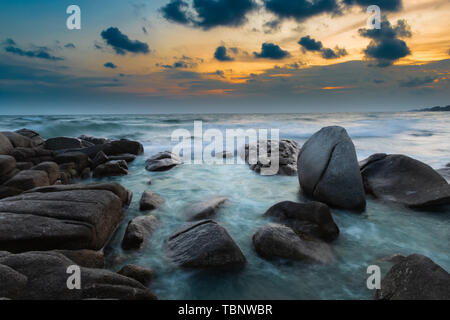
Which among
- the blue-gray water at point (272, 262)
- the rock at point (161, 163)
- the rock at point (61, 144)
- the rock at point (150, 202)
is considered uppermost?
the rock at point (61, 144)

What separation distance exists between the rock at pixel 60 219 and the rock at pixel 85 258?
0.96 ft

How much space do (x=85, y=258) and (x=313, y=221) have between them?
3.01 metres

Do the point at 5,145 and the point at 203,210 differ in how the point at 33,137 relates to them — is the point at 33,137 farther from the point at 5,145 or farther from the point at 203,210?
the point at 203,210

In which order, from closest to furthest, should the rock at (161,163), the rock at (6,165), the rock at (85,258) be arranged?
1. the rock at (85,258)
2. the rock at (6,165)
3. the rock at (161,163)

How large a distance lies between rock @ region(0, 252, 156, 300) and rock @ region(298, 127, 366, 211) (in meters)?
3.79

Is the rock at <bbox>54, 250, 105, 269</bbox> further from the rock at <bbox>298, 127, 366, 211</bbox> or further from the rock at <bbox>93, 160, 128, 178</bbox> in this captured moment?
the rock at <bbox>93, 160, 128, 178</bbox>

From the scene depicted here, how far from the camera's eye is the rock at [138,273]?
2822 mm

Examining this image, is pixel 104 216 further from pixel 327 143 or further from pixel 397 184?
pixel 397 184

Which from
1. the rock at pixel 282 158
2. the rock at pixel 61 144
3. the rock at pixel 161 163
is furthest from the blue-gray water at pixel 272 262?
the rock at pixel 61 144

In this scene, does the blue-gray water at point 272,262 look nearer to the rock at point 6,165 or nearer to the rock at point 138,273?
the rock at point 138,273

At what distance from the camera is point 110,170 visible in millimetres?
7895

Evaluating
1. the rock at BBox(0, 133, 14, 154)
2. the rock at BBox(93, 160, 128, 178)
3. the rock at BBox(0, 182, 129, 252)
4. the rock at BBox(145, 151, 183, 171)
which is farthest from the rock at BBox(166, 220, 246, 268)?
the rock at BBox(0, 133, 14, 154)
